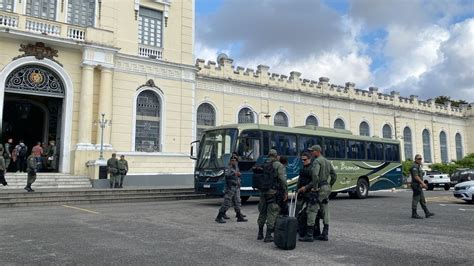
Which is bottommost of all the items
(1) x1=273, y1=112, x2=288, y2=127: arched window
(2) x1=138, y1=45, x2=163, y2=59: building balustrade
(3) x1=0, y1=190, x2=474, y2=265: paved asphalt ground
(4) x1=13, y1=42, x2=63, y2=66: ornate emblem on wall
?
(3) x1=0, y1=190, x2=474, y2=265: paved asphalt ground

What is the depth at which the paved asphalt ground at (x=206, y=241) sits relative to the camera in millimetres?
6148

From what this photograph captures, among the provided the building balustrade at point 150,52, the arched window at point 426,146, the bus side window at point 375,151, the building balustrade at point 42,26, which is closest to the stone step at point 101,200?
the bus side window at point 375,151

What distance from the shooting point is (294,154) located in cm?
1722

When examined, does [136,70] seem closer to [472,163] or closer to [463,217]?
[463,217]

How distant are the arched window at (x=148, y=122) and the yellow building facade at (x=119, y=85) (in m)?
0.06

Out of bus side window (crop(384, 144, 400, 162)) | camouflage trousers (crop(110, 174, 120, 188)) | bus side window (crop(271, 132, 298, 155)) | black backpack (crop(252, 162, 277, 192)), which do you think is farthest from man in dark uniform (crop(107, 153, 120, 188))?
bus side window (crop(384, 144, 400, 162))

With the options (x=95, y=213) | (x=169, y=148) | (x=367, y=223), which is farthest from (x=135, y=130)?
(x=367, y=223)

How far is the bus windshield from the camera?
606 inches

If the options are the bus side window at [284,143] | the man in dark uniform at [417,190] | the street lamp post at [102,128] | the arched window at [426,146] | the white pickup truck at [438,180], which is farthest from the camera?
the arched window at [426,146]

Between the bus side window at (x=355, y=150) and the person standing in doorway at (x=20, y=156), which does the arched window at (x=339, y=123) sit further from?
the person standing in doorway at (x=20, y=156)

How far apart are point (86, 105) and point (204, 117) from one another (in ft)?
27.7

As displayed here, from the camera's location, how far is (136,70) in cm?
2267

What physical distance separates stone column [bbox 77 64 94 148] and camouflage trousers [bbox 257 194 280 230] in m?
14.7

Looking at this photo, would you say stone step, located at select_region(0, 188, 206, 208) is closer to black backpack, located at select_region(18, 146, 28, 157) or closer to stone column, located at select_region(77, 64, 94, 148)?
stone column, located at select_region(77, 64, 94, 148)
